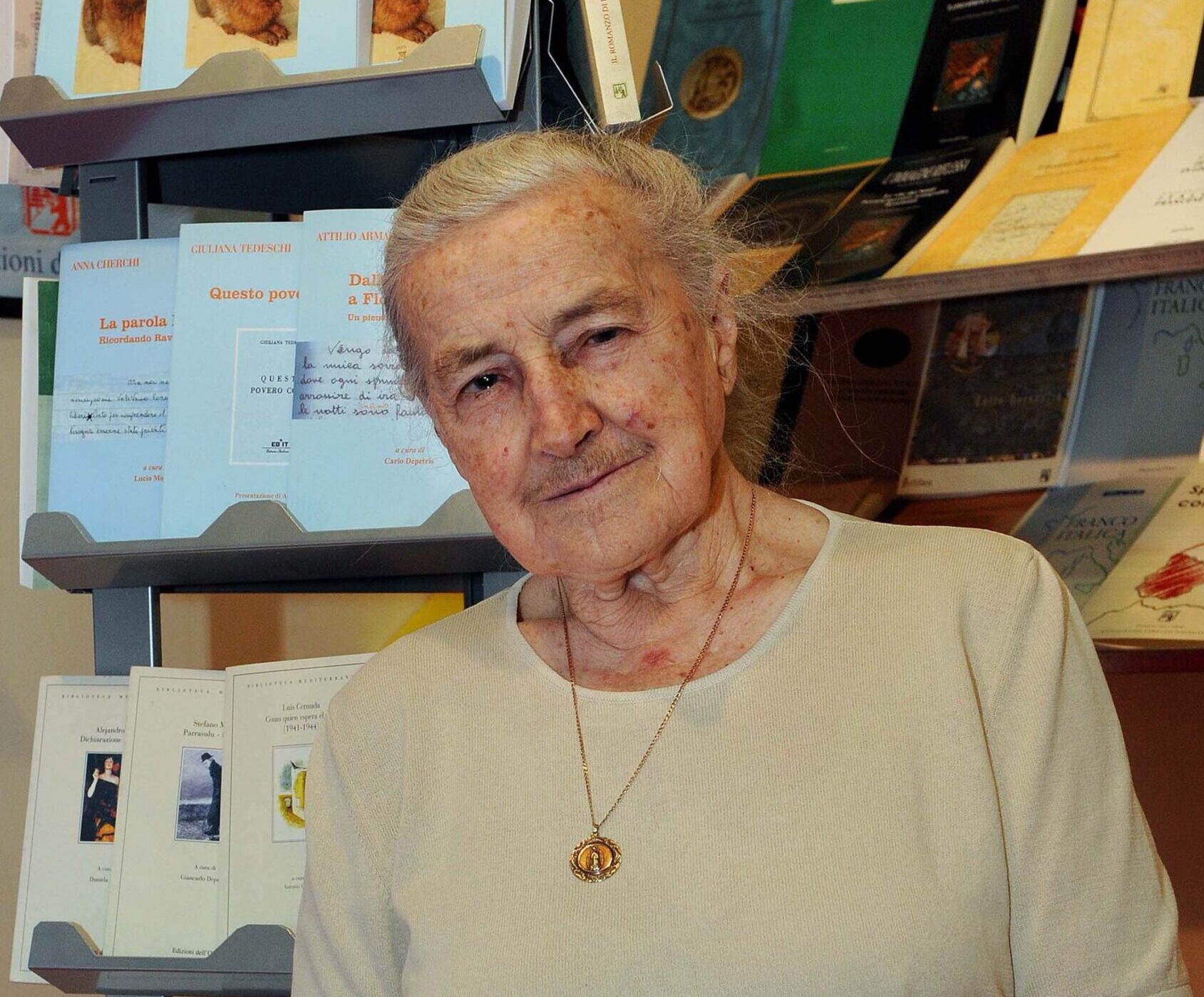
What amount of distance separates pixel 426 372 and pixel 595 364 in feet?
0.62

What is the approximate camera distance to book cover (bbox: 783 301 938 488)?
2.06 m

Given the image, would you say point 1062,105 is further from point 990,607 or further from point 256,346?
point 256,346

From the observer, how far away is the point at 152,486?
1.67m

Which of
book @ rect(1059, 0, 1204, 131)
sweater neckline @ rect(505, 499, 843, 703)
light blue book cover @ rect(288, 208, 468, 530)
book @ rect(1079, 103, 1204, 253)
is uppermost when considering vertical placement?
book @ rect(1059, 0, 1204, 131)

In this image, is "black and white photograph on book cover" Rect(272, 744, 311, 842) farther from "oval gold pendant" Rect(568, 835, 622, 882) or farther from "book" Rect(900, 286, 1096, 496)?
"book" Rect(900, 286, 1096, 496)

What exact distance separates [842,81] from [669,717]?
52.3 inches

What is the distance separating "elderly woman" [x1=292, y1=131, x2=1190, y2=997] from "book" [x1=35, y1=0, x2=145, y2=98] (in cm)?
52

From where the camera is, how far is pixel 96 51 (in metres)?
1.63

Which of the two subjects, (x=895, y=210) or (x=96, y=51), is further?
(x=895, y=210)

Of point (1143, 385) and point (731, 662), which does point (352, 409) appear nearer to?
point (731, 662)

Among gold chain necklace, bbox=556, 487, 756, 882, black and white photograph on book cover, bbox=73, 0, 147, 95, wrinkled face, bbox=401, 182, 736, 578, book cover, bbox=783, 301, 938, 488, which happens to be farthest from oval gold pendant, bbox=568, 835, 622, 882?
black and white photograph on book cover, bbox=73, 0, 147, 95

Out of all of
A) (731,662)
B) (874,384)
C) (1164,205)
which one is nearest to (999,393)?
(874,384)

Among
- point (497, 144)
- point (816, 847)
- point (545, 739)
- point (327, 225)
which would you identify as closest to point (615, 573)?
point (545, 739)

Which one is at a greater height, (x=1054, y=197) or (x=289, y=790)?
(x=1054, y=197)
